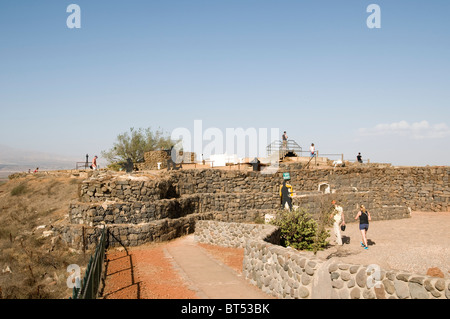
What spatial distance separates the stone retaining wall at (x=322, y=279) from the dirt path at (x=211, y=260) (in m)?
0.60

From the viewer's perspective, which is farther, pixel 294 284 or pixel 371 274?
pixel 294 284

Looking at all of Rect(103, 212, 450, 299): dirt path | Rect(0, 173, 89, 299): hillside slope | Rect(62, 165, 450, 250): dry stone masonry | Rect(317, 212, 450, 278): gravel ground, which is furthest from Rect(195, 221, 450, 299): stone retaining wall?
Rect(62, 165, 450, 250): dry stone masonry

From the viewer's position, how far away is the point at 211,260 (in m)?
12.4

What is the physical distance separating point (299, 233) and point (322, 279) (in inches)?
263

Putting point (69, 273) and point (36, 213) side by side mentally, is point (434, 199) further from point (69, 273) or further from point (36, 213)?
point (36, 213)

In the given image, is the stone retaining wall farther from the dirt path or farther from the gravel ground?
the gravel ground

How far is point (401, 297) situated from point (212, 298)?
4.36 m

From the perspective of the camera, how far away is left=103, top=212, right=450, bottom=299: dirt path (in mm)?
9039

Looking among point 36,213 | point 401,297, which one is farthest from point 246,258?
point 36,213

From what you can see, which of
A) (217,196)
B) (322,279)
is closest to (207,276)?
(322,279)

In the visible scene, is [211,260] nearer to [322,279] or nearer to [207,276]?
[207,276]

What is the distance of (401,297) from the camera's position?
5574mm

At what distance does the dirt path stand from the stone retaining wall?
0.60 meters

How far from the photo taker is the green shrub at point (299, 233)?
44.0ft
